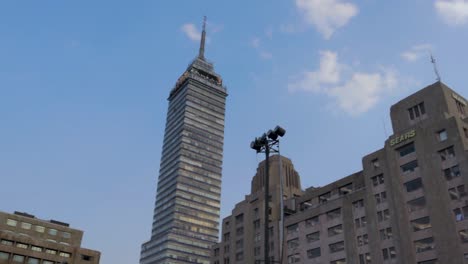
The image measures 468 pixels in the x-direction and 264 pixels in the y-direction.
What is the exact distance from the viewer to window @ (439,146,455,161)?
268 ft

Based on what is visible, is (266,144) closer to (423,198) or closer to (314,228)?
(423,198)

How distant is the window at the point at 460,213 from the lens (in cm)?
7588

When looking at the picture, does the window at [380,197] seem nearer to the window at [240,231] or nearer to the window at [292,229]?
the window at [292,229]

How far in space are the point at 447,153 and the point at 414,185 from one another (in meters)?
8.53

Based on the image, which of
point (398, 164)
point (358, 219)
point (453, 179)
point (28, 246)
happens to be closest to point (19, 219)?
point (28, 246)

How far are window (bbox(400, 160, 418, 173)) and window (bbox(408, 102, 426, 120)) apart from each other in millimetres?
10911

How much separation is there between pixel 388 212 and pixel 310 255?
23643mm

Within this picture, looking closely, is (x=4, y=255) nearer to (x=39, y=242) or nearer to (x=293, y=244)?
(x=39, y=242)

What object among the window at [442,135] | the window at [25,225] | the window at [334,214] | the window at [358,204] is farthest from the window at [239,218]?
the window at [442,135]

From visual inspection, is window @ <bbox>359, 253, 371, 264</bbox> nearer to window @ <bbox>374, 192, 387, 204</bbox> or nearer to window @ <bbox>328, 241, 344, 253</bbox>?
window @ <bbox>328, 241, 344, 253</bbox>

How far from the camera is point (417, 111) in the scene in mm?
93688

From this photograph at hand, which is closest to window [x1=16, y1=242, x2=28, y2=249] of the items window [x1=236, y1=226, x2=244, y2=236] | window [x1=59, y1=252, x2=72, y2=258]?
window [x1=59, y1=252, x2=72, y2=258]

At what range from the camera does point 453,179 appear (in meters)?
79.7

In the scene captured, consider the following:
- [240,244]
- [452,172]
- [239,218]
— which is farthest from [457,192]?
[239,218]
